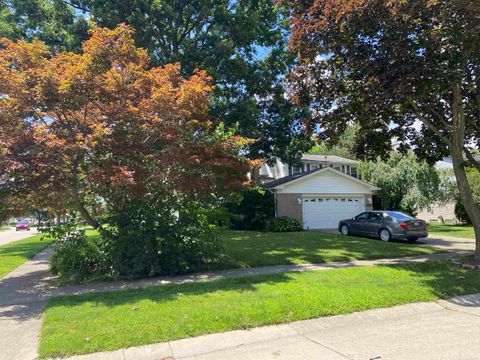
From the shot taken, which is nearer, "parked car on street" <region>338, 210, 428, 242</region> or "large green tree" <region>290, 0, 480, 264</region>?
"large green tree" <region>290, 0, 480, 264</region>

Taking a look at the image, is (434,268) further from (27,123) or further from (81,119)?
(27,123)

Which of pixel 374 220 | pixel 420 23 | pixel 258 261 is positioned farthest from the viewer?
pixel 374 220

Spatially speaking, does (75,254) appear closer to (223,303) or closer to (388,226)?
(223,303)

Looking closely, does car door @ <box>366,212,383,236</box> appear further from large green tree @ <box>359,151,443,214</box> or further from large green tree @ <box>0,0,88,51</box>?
large green tree @ <box>0,0,88,51</box>

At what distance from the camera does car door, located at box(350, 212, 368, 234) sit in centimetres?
2017

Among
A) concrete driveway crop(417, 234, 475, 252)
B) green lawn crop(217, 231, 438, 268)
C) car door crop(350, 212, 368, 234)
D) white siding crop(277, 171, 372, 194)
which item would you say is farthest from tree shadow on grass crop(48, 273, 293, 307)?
white siding crop(277, 171, 372, 194)

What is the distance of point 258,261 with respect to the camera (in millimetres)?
12203

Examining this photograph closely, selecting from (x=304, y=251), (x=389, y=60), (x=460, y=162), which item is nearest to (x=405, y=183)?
(x=304, y=251)

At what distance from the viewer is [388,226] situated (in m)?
18.5

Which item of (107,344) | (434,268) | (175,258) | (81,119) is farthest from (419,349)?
(81,119)

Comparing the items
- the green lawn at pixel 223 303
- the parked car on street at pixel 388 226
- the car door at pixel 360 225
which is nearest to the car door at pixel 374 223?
the parked car on street at pixel 388 226

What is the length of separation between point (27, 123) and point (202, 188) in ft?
15.1

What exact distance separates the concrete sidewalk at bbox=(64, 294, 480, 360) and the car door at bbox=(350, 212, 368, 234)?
13.2 meters

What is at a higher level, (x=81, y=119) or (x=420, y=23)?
(x=420, y=23)
